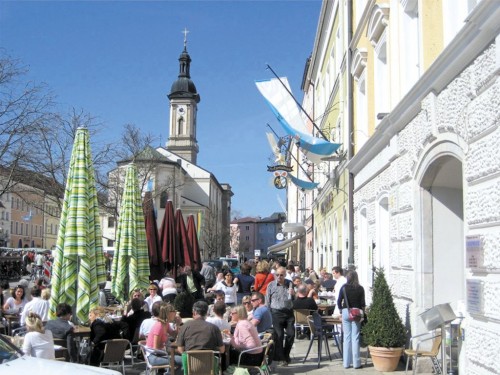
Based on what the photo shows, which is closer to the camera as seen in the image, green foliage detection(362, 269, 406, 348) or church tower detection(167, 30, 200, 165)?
green foliage detection(362, 269, 406, 348)

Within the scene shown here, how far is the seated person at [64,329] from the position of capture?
886cm

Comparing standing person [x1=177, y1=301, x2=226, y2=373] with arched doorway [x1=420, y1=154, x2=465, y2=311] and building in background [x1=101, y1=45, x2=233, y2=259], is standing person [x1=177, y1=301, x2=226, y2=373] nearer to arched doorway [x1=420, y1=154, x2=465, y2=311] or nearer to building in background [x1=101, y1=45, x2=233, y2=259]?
arched doorway [x1=420, y1=154, x2=465, y2=311]

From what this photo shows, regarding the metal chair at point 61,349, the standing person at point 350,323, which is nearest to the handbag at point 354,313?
the standing person at point 350,323

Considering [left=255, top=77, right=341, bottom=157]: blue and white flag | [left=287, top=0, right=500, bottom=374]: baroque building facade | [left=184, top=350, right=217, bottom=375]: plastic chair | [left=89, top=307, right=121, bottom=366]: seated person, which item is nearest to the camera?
[left=287, top=0, right=500, bottom=374]: baroque building facade

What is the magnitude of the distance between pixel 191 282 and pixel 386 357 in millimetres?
8193

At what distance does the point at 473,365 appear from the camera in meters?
7.26

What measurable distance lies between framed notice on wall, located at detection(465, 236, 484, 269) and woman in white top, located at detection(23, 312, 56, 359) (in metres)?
5.18

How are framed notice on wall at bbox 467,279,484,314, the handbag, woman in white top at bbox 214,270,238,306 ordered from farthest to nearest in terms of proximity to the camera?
1. woman in white top at bbox 214,270,238,306
2. the handbag
3. framed notice on wall at bbox 467,279,484,314

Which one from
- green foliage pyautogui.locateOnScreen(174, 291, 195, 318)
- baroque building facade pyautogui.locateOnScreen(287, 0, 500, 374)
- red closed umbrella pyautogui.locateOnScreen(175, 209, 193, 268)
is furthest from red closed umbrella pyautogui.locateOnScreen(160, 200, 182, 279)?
baroque building facade pyautogui.locateOnScreen(287, 0, 500, 374)

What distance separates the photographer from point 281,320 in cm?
1141

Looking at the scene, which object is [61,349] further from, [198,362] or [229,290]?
[229,290]

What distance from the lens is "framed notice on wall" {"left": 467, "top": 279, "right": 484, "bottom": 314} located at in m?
6.89

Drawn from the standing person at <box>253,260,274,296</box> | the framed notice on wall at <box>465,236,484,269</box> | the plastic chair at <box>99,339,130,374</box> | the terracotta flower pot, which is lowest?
the terracotta flower pot

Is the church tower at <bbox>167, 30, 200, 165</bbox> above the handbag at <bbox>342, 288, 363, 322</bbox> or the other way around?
above
